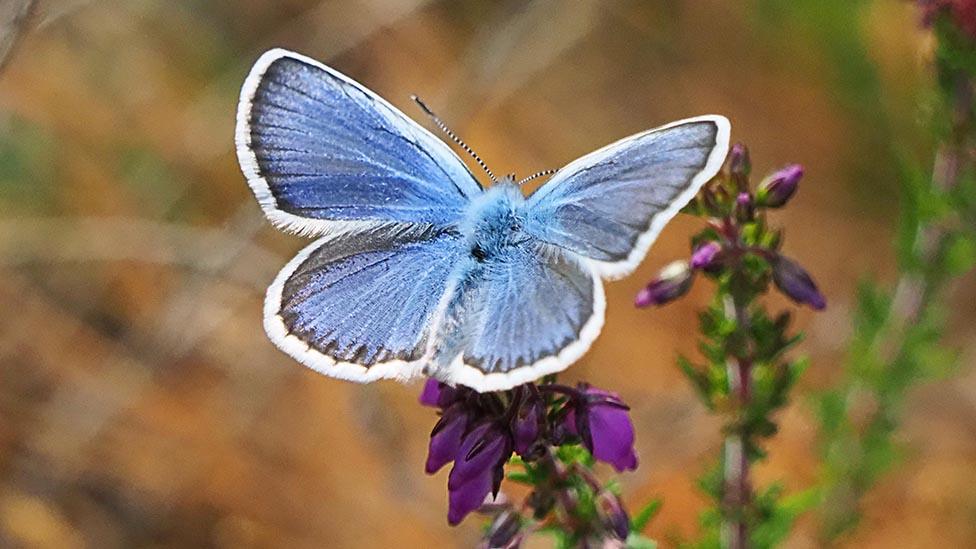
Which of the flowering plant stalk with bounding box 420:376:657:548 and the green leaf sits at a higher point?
the flowering plant stalk with bounding box 420:376:657:548

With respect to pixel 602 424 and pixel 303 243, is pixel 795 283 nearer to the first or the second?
pixel 602 424

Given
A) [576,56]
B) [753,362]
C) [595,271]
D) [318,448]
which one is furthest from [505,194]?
[576,56]

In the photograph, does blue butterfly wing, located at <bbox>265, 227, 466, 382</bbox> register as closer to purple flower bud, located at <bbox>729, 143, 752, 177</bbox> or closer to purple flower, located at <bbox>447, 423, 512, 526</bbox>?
purple flower, located at <bbox>447, 423, 512, 526</bbox>

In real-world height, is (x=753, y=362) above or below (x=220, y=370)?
above

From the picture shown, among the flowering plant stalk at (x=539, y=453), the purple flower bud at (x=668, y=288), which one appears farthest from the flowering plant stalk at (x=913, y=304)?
the flowering plant stalk at (x=539, y=453)

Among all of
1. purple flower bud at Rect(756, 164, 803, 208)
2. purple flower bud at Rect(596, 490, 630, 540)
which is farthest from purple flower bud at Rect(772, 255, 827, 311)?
purple flower bud at Rect(596, 490, 630, 540)

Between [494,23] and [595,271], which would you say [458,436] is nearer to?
[595,271]
